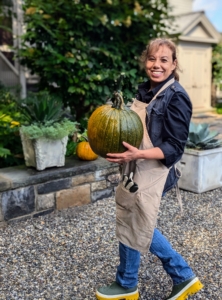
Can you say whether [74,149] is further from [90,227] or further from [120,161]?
[120,161]

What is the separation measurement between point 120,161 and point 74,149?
104 inches

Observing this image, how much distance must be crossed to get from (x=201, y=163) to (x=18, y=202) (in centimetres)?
226

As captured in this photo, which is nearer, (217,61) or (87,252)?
(87,252)

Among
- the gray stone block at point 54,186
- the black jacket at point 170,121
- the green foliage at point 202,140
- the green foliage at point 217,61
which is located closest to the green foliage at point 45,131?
the gray stone block at point 54,186

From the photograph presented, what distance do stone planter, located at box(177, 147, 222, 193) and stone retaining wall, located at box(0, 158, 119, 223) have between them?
3.04 feet

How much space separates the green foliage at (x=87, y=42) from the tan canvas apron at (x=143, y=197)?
9.61 feet

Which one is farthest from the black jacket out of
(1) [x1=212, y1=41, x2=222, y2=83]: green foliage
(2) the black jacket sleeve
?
(1) [x1=212, y1=41, x2=222, y2=83]: green foliage

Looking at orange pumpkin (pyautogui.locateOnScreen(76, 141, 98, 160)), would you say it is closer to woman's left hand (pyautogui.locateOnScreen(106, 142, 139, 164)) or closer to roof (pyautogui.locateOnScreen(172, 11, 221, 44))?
woman's left hand (pyautogui.locateOnScreen(106, 142, 139, 164))

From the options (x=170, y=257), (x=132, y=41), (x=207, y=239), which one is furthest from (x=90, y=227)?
(x=132, y=41)

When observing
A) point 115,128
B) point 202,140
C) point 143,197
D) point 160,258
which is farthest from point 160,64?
point 202,140

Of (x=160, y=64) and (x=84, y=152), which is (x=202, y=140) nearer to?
(x=84, y=152)

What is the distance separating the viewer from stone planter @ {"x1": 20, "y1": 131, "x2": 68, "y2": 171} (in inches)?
146

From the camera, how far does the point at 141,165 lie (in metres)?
2.04

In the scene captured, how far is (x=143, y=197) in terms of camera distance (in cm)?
203
